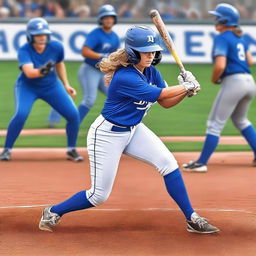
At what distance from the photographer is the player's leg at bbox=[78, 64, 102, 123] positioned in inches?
439

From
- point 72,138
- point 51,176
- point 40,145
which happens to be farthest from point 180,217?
point 40,145

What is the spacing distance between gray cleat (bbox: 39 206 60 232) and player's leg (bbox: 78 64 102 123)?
180 inches

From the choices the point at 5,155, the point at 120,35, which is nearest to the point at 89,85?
the point at 5,155

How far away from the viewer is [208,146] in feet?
30.3

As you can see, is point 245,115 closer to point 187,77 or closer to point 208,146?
point 208,146

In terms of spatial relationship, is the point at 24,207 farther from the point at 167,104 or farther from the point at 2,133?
the point at 2,133

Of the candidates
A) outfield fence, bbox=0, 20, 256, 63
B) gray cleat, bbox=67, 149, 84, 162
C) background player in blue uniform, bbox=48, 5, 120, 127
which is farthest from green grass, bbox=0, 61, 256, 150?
gray cleat, bbox=67, 149, 84, 162

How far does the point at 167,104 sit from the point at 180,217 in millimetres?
1260

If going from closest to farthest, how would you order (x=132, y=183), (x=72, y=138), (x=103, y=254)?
(x=103, y=254), (x=132, y=183), (x=72, y=138)

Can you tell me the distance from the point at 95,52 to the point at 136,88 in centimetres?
509

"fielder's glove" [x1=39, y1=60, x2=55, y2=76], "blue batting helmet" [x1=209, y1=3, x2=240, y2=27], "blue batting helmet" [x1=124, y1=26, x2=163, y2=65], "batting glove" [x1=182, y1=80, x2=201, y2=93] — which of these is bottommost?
"fielder's glove" [x1=39, y1=60, x2=55, y2=76]

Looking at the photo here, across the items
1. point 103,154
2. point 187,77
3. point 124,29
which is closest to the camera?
point 187,77

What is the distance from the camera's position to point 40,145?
35.9ft

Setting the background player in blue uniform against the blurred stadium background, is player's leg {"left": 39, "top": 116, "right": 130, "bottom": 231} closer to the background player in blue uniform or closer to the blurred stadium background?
the background player in blue uniform
